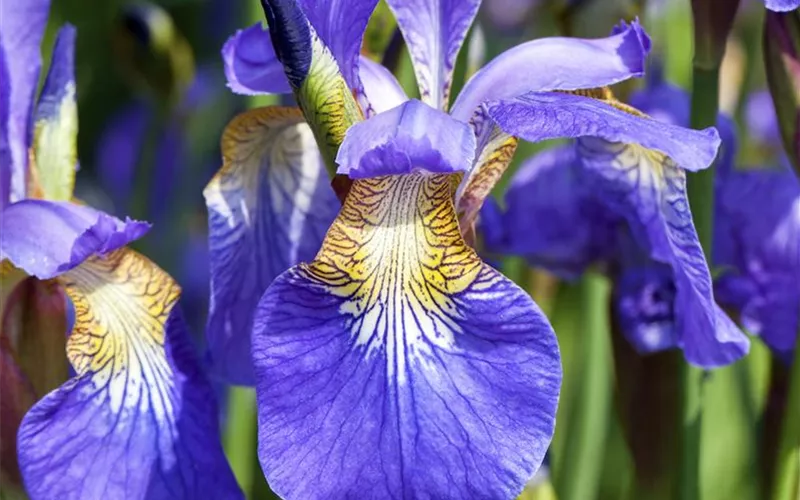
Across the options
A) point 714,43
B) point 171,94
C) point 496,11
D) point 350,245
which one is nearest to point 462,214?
point 350,245

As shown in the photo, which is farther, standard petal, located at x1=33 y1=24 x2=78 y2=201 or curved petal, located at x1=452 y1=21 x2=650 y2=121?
standard petal, located at x1=33 y1=24 x2=78 y2=201

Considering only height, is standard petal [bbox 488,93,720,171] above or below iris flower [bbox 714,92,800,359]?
above

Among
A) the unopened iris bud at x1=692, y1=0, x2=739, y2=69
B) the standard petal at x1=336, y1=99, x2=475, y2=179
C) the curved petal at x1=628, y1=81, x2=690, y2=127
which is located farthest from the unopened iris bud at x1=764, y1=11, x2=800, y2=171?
the standard petal at x1=336, y1=99, x2=475, y2=179

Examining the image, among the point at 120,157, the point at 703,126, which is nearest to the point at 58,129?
the point at 703,126

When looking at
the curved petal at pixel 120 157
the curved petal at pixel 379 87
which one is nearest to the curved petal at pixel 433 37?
the curved petal at pixel 379 87

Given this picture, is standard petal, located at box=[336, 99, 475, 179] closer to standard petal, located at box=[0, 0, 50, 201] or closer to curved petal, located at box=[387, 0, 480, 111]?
curved petal, located at box=[387, 0, 480, 111]

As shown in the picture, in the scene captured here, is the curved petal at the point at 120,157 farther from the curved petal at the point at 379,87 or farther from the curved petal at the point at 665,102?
the curved petal at the point at 379,87
